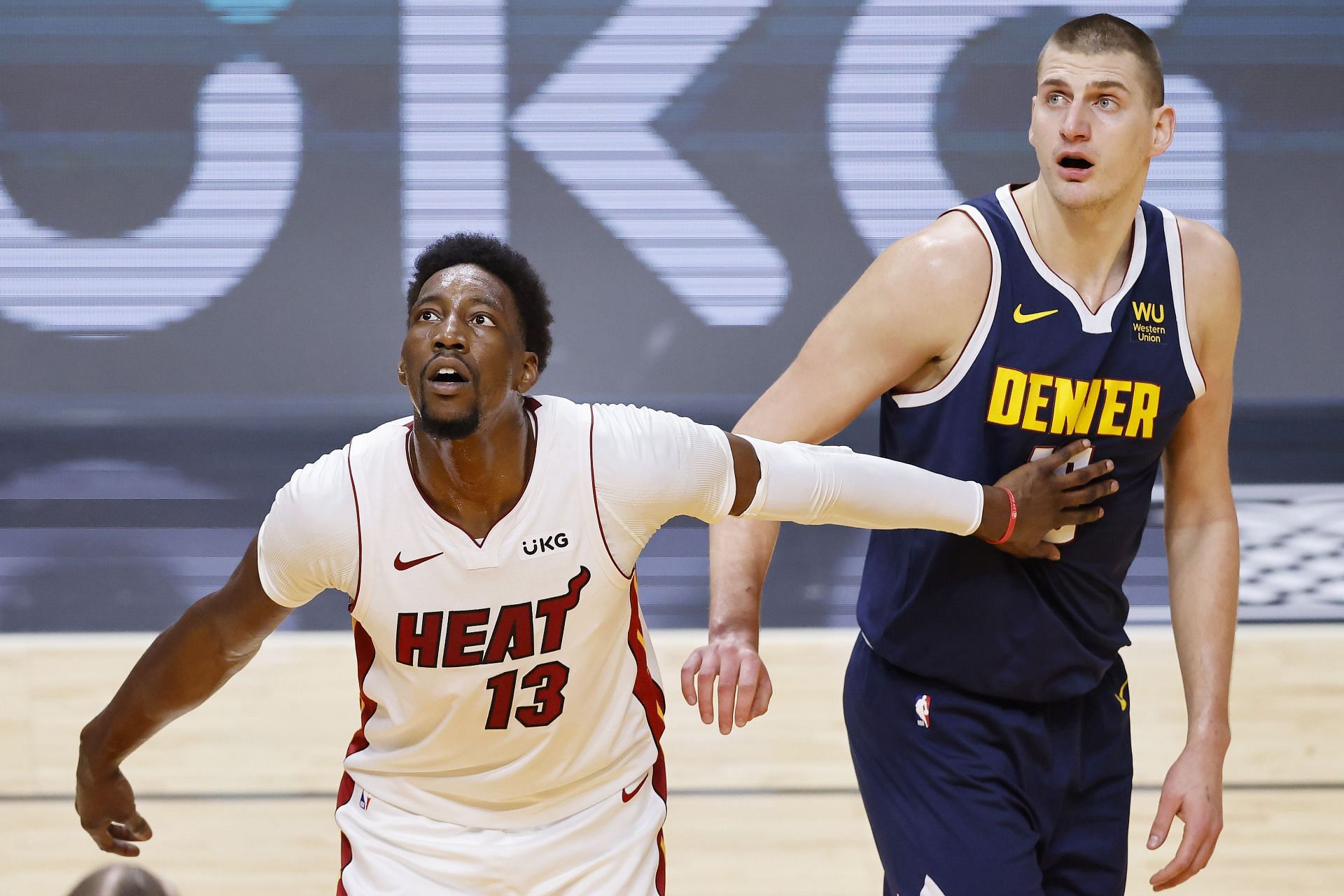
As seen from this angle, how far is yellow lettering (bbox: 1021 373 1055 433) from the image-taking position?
190 centimetres

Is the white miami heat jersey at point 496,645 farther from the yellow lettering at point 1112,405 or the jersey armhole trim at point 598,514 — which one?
the yellow lettering at point 1112,405

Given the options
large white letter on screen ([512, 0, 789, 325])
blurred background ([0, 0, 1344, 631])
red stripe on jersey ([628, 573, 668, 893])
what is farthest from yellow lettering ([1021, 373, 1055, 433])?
large white letter on screen ([512, 0, 789, 325])

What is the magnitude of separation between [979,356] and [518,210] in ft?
11.0

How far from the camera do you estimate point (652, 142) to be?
16.3 ft

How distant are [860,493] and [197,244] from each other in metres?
3.88

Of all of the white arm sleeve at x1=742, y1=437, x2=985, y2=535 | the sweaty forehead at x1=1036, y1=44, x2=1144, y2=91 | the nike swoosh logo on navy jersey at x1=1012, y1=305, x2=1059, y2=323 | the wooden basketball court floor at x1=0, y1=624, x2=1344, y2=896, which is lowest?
the wooden basketball court floor at x1=0, y1=624, x2=1344, y2=896

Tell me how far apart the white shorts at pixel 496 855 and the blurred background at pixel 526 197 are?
3.00 metres

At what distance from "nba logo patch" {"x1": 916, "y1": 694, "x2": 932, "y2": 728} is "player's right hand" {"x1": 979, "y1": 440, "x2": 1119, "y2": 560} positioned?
259mm

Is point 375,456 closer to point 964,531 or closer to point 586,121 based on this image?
point 964,531

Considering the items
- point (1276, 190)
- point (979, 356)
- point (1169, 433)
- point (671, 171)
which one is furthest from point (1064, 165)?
point (1276, 190)

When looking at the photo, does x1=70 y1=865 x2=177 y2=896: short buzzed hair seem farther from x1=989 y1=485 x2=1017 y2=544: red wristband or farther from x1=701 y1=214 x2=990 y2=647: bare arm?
x1=989 y1=485 x2=1017 y2=544: red wristband

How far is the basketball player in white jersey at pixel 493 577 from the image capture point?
1720 millimetres

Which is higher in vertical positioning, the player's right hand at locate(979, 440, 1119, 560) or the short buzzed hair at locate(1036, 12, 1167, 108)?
the short buzzed hair at locate(1036, 12, 1167, 108)

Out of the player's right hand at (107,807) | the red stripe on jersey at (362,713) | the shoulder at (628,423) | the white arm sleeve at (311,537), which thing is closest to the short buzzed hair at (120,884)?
the player's right hand at (107,807)
